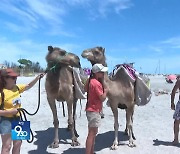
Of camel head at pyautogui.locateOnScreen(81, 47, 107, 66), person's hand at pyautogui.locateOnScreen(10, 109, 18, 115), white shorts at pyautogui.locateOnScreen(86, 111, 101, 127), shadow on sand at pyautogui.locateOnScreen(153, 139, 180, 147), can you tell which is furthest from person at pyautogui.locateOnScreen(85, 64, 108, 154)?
shadow on sand at pyautogui.locateOnScreen(153, 139, 180, 147)

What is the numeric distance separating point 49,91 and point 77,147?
1479 millimetres

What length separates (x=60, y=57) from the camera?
25.9 ft

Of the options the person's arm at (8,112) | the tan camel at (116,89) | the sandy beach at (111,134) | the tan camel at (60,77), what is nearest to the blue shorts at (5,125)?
the person's arm at (8,112)

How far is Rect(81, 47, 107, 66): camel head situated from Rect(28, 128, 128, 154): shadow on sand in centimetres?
202

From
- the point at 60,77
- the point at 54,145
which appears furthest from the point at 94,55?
the point at 54,145

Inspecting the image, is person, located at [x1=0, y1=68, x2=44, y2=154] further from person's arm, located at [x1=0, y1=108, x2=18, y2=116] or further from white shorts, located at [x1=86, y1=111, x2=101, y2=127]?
white shorts, located at [x1=86, y1=111, x2=101, y2=127]

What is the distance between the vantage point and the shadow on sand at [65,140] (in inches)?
304

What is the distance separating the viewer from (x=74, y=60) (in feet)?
26.8

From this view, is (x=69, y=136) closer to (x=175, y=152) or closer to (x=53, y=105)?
(x=53, y=105)

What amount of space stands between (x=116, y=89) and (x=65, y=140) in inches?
77.9

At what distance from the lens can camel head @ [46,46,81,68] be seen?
7852mm

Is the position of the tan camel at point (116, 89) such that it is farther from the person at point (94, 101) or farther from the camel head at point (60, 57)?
the person at point (94, 101)

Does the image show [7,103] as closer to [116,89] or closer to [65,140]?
[116,89]

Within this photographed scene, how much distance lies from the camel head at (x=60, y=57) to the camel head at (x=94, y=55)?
1.97 feet
